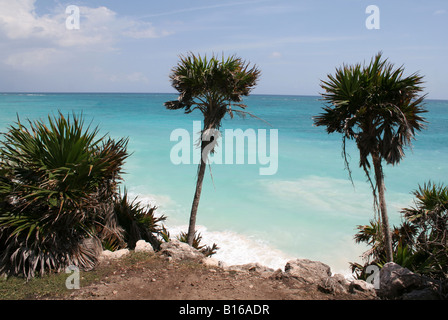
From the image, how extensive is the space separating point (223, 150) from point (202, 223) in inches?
705

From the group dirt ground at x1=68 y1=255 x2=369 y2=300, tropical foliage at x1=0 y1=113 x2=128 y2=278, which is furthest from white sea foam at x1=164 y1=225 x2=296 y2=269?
tropical foliage at x1=0 y1=113 x2=128 y2=278

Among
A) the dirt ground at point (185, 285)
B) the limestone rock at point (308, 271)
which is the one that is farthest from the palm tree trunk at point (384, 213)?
the dirt ground at point (185, 285)

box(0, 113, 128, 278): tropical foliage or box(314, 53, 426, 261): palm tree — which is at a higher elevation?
box(314, 53, 426, 261): palm tree

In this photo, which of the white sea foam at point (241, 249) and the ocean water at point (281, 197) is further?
the ocean water at point (281, 197)

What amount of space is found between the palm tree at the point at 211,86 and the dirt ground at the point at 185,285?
2706 mm

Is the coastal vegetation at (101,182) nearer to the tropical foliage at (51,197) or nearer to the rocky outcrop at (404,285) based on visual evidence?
the tropical foliage at (51,197)

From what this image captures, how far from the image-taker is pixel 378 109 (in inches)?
278

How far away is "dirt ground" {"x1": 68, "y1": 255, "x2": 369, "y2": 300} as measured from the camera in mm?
5645

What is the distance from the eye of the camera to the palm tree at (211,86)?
28.3ft

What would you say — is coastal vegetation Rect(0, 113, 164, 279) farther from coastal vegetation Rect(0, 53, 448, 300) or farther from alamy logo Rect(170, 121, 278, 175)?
alamy logo Rect(170, 121, 278, 175)

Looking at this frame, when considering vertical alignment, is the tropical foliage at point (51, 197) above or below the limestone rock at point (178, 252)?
above

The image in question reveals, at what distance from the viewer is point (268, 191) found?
2044 cm

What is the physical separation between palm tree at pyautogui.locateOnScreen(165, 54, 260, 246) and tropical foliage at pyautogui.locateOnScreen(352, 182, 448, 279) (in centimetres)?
480

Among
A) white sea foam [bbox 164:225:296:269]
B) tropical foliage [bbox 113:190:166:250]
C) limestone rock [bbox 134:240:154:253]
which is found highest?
tropical foliage [bbox 113:190:166:250]
